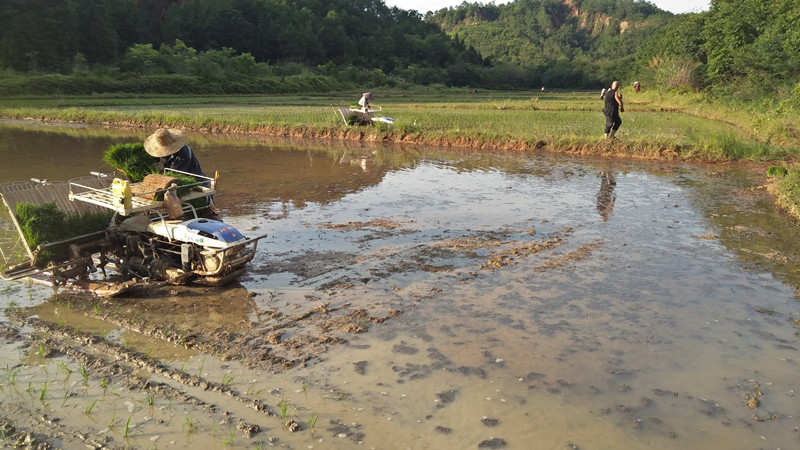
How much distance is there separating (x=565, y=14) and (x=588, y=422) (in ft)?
537

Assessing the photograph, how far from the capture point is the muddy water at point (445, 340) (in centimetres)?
404

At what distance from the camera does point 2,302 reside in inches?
251

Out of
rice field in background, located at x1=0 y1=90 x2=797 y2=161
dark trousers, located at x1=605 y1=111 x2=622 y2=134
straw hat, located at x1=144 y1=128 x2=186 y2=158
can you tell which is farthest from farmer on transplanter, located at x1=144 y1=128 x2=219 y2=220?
dark trousers, located at x1=605 y1=111 x2=622 y2=134

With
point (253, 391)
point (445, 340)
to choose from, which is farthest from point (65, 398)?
point (445, 340)

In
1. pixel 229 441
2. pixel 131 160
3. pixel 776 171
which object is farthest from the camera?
pixel 776 171

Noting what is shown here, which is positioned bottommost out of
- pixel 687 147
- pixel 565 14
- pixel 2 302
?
pixel 2 302

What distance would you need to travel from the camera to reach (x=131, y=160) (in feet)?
25.7

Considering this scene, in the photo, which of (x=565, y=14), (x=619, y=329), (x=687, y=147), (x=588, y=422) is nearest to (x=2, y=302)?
(x=588, y=422)

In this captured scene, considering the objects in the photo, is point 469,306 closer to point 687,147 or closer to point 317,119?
point 687,147

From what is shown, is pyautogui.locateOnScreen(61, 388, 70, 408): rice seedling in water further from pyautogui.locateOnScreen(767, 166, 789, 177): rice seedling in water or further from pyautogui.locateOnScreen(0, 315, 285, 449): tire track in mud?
pyautogui.locateOnScreen(767, 166, 789, 177): rice seedling in water

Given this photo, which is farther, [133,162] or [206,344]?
[133,162]

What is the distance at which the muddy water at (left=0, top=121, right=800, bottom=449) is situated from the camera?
4043mm

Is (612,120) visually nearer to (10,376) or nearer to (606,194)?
(606,194)

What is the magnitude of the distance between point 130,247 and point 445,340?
13.4ft
